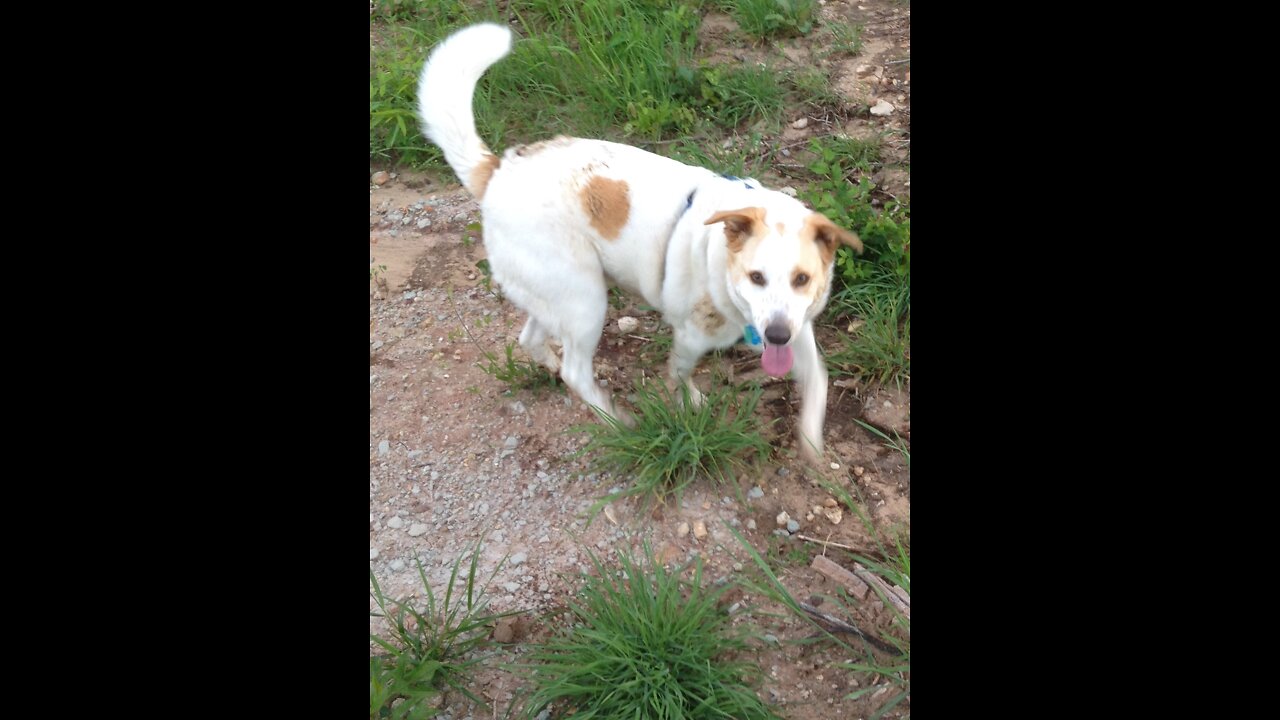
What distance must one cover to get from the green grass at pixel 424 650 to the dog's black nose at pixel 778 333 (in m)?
1.06

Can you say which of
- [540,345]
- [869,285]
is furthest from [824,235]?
[540,345]

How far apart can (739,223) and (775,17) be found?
2.55m

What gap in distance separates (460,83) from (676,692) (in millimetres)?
1983

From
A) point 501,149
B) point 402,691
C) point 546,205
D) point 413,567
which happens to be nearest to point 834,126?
point 501,149

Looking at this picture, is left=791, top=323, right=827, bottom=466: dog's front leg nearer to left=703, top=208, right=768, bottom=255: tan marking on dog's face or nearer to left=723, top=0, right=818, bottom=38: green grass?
left=703, top=208, right=768, bottom=255: tan marking on dog's face

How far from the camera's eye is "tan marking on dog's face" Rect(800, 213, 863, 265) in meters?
2.43

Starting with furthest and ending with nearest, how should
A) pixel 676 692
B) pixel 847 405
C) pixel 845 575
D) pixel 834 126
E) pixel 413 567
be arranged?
pixel 834 126 < pixel 847 405 < pixel 413 567 < pixel 845 575 < pixel 676 692

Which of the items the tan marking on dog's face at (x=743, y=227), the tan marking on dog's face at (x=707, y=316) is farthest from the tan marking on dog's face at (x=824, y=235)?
the tan marking on dog's face at (x=707, y=316)

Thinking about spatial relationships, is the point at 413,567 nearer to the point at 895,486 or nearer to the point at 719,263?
the point at 719,263

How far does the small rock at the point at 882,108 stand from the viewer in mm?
4117

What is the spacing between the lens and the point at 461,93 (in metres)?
2.76

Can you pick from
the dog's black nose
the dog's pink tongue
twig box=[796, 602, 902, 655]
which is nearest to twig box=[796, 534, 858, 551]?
twig box=[796, 602, 902, 655]

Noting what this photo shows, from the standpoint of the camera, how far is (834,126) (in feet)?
13.5

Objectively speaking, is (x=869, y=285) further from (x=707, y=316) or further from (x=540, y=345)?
(x=540, y=345)
